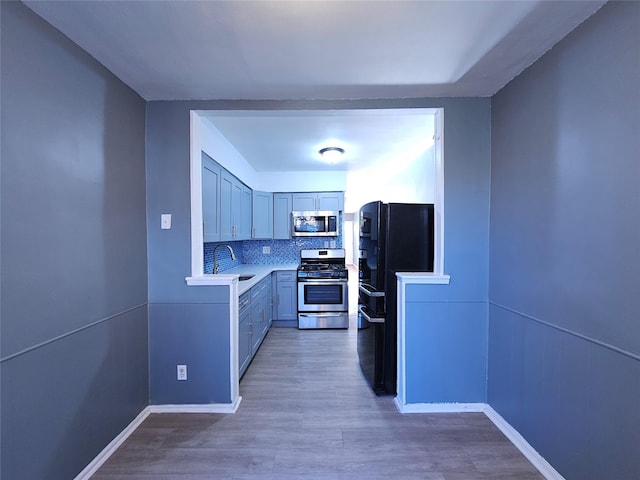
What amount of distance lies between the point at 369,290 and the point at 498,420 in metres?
1.33

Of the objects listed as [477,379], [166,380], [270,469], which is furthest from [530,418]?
[166,380]

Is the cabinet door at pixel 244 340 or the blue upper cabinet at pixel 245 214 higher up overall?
the blue upper cabinet at pixel 245 214

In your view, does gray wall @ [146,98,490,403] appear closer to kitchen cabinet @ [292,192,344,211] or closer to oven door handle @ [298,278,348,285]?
oven door handle @ [298,278,348,285]

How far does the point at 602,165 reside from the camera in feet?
4.08

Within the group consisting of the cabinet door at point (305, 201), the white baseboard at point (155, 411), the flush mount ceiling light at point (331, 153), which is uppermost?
the flush mount ceiling light at point (331, 153)

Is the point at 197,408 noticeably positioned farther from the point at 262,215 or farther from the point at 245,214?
the point at 262,215

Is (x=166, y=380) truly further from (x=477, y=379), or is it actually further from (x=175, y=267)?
(x=477, y=379)

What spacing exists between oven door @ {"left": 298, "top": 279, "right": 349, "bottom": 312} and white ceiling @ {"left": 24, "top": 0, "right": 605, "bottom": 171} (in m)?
2.51

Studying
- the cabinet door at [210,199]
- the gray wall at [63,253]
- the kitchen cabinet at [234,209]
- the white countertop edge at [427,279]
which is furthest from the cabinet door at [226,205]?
the white countertop edge at [427,279]

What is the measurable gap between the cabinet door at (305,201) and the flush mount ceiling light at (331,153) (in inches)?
40.0

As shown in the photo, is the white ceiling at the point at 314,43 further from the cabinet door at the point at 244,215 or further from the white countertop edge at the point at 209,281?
the cabinet door at the point at 244,215

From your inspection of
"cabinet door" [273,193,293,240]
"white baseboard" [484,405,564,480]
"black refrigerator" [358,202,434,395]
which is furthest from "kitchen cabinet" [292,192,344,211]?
"white baseboard" [484,405,564,480]

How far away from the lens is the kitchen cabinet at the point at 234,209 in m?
3.09

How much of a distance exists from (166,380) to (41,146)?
1.75m
